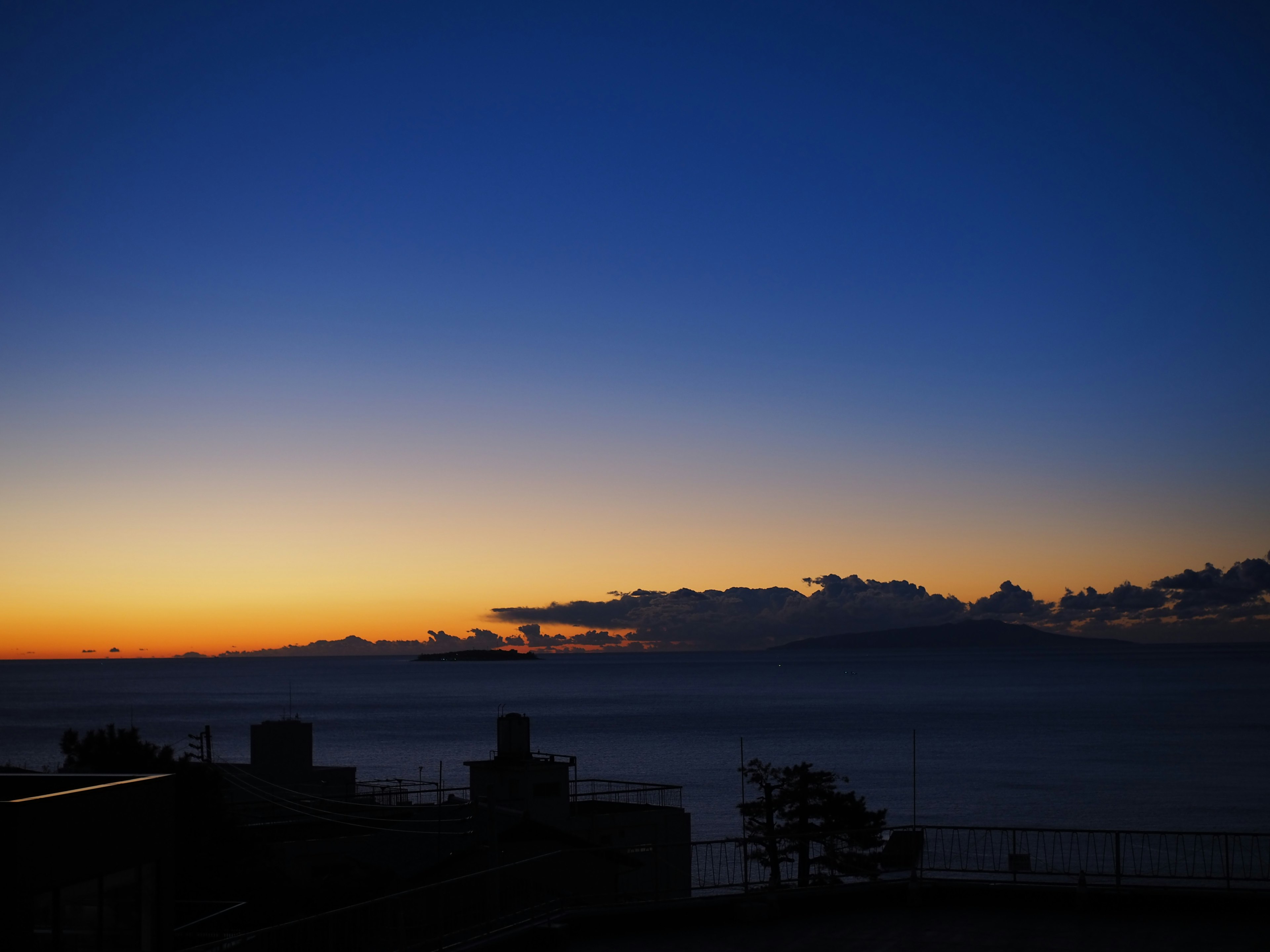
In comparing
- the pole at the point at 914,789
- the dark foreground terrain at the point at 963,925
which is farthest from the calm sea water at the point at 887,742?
the dark foreground terrain at the point at 963,925

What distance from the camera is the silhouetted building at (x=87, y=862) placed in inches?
334

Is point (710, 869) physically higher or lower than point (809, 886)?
lower

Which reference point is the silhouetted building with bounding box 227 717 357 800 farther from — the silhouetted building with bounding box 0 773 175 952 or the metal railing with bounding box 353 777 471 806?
the silhouetted building with bounding box 0 773 175 952

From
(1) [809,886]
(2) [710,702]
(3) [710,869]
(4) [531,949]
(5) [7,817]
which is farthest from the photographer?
(2) [710,702]

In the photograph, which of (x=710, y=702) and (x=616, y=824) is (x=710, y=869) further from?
(x=710, y=702)

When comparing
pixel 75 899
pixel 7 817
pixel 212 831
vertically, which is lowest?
pixel 212 831

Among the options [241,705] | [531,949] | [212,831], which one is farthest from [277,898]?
[241,705]

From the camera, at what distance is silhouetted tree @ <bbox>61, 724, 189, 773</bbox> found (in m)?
27.7

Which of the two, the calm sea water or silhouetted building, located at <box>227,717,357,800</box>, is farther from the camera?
the calm sea water

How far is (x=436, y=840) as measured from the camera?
36719 millimetres

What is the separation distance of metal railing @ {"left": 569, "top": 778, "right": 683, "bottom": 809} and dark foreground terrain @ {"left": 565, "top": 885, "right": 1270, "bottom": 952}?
23.7 m

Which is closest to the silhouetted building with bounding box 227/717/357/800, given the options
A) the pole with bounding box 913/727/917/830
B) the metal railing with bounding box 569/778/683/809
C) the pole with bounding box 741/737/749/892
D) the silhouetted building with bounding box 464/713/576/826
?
the metal railing with bounding box 569/778/683/809

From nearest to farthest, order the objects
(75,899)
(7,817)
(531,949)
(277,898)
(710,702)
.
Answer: (7,817) → (75,899) → (531,949) → (277,898) → (710,702)

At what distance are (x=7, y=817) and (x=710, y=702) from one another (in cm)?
17962
